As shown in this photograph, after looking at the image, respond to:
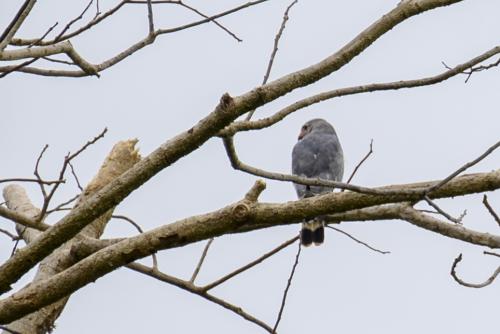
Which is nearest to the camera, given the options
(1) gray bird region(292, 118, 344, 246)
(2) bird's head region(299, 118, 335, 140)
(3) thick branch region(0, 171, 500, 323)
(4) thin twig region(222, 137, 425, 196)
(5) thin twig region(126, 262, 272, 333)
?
(4) thin twig region(222, 137, 425, 196)

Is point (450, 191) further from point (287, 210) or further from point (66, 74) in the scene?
point (66, 74)

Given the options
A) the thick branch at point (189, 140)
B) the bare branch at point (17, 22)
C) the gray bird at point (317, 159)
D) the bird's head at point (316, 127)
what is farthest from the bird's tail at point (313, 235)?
the bare branch at point (17, 22)

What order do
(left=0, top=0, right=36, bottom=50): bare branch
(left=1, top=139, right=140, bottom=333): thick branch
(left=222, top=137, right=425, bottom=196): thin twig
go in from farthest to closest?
(left=1, top=139, right=140, bottom=333): thick branch, (left=0, top=0, right=36, bottom=50): bare branch, (left=222, top=137, right=425, bottom=196): thin twig

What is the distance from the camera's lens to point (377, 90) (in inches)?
117

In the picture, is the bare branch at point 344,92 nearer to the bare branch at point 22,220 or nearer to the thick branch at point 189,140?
the thick branch at point 189,140

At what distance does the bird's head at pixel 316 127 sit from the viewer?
8.38 meters

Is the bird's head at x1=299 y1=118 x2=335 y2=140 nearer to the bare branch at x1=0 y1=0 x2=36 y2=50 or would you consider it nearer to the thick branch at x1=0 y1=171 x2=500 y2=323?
the thick branch at x1=0 y1=171 x2=500 y2=323

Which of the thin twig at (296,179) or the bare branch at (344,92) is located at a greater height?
the bare branch at (344,92)

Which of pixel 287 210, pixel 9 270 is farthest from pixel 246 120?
pixel 9 270

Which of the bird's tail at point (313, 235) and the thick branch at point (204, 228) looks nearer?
the thick branch at point (204, 228)

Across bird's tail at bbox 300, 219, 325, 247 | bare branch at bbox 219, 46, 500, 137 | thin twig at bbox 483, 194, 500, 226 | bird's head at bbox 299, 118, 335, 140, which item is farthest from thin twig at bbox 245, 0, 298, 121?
bird's head at bbox 299, 118, 335, 140

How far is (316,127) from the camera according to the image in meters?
8.50

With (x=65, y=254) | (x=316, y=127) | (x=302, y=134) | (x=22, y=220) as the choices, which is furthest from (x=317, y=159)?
(x=22, y=220)

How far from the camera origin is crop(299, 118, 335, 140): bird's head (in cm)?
838
